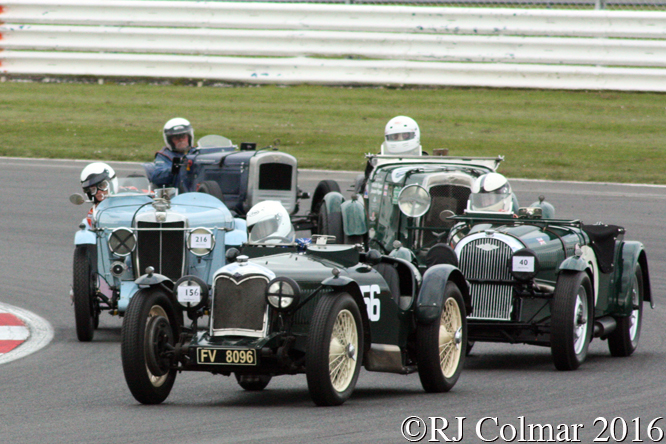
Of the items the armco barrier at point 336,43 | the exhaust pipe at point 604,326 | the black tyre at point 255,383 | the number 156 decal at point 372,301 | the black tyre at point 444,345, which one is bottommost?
the black tyre at point 255,383

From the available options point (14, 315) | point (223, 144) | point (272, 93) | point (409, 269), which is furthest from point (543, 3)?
point (409, 269)

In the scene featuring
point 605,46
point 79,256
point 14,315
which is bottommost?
point 14,315

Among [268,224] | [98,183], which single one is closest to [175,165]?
[98,183]

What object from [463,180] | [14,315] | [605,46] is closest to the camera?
[14,315]

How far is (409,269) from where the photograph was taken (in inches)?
305

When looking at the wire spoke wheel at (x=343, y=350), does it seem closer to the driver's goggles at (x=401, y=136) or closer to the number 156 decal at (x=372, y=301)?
the number 156 decal at (x=372, y=301)

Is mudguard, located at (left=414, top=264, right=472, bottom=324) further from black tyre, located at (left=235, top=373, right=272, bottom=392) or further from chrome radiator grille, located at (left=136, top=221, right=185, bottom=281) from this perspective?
chrome radiator grille, located at (left=136, top=221, right=185, bottom=281)

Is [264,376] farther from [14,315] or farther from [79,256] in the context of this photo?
[14,315]

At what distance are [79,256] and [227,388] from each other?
286cm

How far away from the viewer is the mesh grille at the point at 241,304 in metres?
6.89

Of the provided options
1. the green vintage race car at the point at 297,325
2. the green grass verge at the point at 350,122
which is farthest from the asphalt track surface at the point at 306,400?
the green grass verge at the point at 350,122

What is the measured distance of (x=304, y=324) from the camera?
23.1 ft

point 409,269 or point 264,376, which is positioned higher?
point 409,269

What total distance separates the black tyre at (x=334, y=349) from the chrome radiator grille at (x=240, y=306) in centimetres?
40
